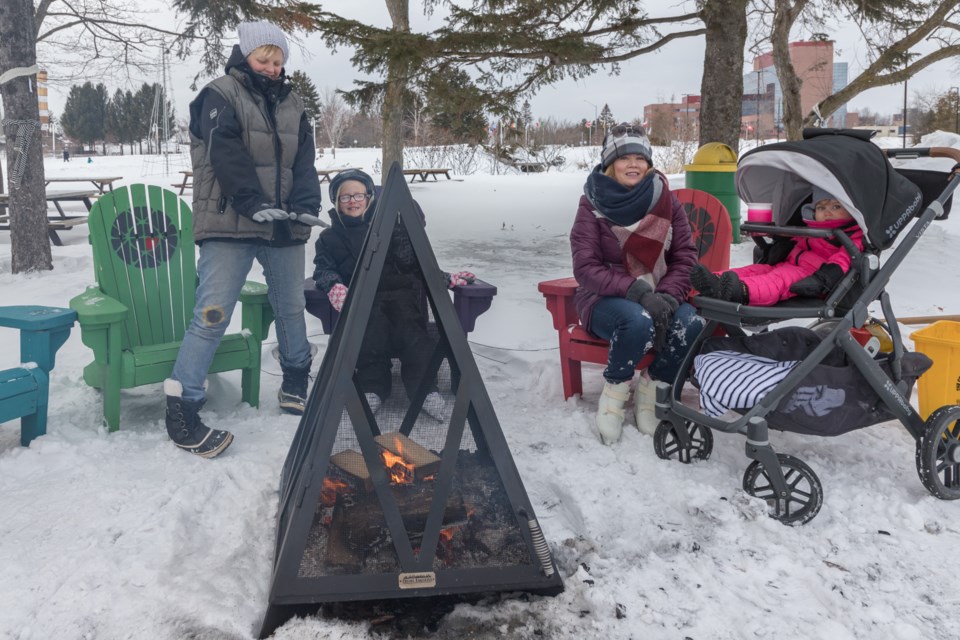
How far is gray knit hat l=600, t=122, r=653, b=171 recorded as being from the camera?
3.39m

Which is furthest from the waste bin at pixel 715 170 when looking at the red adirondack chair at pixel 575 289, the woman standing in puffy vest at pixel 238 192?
the woman standing in puffy vest at pixel 238 192

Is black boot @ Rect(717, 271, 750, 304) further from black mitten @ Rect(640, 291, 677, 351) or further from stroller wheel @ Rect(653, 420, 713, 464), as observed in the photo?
stroller wheel @ Rect(653, 420, 713, 464)

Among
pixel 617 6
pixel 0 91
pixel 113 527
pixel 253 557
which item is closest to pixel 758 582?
pixel 253 557

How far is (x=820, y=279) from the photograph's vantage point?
2852mm

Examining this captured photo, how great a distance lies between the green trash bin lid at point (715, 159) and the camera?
7508 millimetres

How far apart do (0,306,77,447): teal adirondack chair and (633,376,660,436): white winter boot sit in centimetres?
278

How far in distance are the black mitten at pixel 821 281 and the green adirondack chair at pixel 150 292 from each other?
262 cm

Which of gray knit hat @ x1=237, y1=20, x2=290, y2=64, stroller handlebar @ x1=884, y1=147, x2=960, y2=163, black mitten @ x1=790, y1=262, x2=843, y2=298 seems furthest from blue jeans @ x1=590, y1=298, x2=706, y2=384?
gray knit hat @ x1=237, y1=20, x2=290, y2=64

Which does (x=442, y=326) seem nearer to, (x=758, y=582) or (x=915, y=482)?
(x=758, y=582)

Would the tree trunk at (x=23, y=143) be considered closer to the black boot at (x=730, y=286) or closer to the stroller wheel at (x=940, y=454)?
the black boot at (x=730, y=286)

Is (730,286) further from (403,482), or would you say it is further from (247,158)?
(247,158)

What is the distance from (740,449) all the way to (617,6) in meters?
5.72

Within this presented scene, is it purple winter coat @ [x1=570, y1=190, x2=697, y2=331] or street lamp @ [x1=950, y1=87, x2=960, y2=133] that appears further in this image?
street lamp @ [x1=950, y1=87, x2=960, y2=133]

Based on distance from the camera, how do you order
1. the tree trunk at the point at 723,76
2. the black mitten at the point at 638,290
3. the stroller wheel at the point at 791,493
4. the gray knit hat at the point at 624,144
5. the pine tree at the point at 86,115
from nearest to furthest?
the stroller wheel at the point at 791,493 < the black mitten at the point at 638,290 < the gray knit hat at the point at 624,144 < the tree trunk at the point at 723,76 < the pine tree at the point at 86,115
